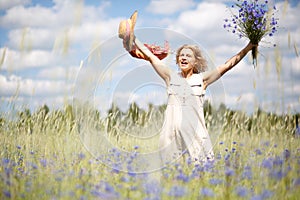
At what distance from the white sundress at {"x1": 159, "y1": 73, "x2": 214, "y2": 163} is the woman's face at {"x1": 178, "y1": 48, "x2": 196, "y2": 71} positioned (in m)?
0.19

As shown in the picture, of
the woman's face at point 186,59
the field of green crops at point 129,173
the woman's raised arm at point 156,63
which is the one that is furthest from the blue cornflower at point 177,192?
the woman's face at point 186,59

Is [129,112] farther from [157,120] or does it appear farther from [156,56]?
[156,56]

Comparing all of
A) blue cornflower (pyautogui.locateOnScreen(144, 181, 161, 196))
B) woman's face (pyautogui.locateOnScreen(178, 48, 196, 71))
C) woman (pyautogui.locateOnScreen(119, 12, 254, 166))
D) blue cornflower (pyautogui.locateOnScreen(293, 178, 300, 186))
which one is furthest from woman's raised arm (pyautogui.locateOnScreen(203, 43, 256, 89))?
blue cornflower (pyautogui.locateOnScreen(144, 181, 161, 196))

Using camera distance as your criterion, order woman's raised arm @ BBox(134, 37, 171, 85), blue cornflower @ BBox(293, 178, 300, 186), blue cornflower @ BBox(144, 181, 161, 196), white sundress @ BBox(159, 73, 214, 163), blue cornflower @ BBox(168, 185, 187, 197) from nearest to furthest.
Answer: blue cornflower @ BBox(168, 185, 187, 197) < blue cornflower @ BBox(144, 181, 161, 196) < blue cornflower @ BBox(293, 178, 300, 186) < white sundress @ BBox(159, 73, 214, 163) < woman's raised arm @ BBox(134, 37, 171, 85)

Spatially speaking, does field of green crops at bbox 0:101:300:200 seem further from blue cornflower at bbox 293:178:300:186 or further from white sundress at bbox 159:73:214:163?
white sundress at bbox 159:73:214:163

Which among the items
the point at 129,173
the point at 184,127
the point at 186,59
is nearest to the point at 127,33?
the point at 186,59

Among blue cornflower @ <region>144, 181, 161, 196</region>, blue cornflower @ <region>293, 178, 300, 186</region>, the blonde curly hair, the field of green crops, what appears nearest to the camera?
blue cornflower @ <region>144, 181, 161, 196</region>

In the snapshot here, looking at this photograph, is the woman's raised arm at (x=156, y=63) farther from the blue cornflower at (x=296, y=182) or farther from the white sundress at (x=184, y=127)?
the blue cornflower at (x=296, y=182)

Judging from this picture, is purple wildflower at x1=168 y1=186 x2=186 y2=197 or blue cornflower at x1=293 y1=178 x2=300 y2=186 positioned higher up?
purple wildflower at x1=168 y1=186 x2=186 y2=197

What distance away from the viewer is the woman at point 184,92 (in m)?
3.09

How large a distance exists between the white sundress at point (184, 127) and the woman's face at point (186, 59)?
0.19m

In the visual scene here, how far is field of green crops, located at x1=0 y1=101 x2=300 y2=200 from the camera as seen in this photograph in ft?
6.38

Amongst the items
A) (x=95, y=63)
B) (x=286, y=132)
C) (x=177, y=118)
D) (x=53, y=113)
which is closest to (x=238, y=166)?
(x=177, y=118)

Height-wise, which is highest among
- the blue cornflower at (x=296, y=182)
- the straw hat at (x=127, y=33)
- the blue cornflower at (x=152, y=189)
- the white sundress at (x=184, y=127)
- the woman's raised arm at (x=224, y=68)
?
the straw hat at (x=127, y=33)
